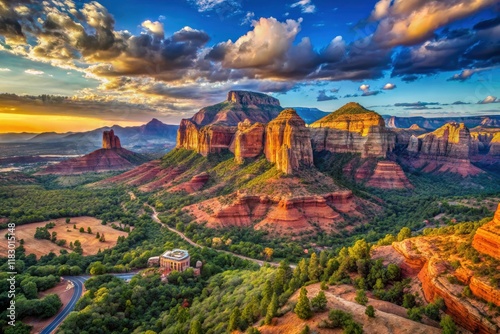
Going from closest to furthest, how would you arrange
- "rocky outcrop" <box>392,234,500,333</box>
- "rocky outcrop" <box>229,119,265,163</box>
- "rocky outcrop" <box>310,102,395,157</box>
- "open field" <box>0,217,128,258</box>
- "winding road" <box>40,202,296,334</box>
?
"rocky outcrop" <box>392,234,500,333</box> < "winding road" <box>40,202,296,334</box> < "open field" <box>0,217,128,258</box> < "rocky outcrop" <box>229,119,265,163</box> < "rocky outcrop" <box>310,102,395,157</box>

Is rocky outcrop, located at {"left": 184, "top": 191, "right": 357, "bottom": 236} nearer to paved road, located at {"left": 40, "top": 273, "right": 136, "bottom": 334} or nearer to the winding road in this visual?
the winding road

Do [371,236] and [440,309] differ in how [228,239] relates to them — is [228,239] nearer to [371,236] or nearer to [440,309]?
[371,236]

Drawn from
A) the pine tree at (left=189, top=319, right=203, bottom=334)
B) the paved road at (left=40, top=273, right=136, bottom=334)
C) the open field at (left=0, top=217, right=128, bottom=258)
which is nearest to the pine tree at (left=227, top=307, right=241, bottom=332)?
the pine tree at (left=189, top=319, right=203, bottom=334)

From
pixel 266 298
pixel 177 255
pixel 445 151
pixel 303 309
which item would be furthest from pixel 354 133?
pixel 303 309

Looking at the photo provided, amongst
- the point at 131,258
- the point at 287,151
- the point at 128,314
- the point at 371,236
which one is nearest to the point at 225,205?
the point at 287,151

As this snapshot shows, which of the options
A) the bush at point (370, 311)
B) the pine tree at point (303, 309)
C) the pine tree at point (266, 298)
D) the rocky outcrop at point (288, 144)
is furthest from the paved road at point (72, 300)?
the rocky outcrop at point (288, 144)

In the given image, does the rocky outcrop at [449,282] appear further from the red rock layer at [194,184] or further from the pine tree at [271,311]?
the red rock layer at [194,184]
